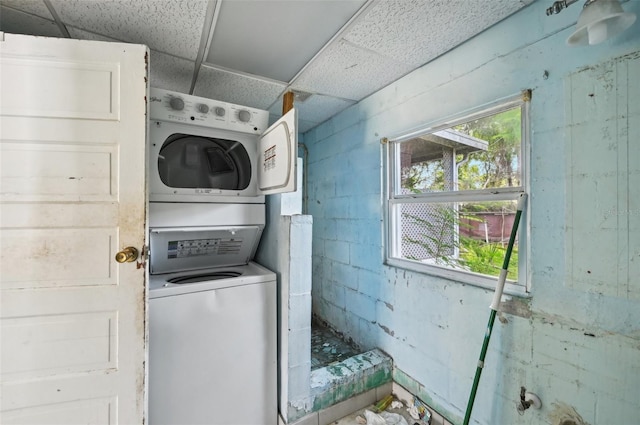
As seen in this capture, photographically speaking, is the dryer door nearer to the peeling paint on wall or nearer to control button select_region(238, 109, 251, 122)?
control button select_region(238, 109, 251, 122)

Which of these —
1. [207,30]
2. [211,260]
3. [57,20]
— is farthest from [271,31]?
[211,260]

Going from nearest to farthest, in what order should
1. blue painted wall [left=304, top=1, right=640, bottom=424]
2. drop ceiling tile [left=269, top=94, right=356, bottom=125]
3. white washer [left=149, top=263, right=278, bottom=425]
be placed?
1. blue painted wall [left=304, top=1, right=640, bottom=424]
2. white washer [left=149, top=263, right=278, bottom=425]
3. drop ceiling tile [left=269, top=94, right=356, bottom=125]

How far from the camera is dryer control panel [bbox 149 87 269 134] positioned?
1597 millimetres

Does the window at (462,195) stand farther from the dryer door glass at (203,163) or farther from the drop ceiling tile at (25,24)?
the drop ceiling tile at (25,24)

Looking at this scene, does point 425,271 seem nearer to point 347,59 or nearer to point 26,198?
point 347,59

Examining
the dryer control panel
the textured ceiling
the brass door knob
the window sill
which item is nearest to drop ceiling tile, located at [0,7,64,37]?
the textured ceiling

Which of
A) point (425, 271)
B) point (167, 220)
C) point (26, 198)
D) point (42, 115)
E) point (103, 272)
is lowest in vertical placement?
point (425, 271)

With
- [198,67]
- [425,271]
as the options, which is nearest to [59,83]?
[198,67]

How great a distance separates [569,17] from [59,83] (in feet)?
7.49

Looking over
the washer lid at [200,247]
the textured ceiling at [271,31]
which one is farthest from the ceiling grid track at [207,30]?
the washer lid at [200,247]

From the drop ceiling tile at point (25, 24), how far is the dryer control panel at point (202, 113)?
577 millimetres

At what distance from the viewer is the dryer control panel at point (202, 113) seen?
1.60 m

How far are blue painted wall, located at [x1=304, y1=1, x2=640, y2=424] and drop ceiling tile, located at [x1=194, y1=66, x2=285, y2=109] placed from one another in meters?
1.10

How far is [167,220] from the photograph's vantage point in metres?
1.62
